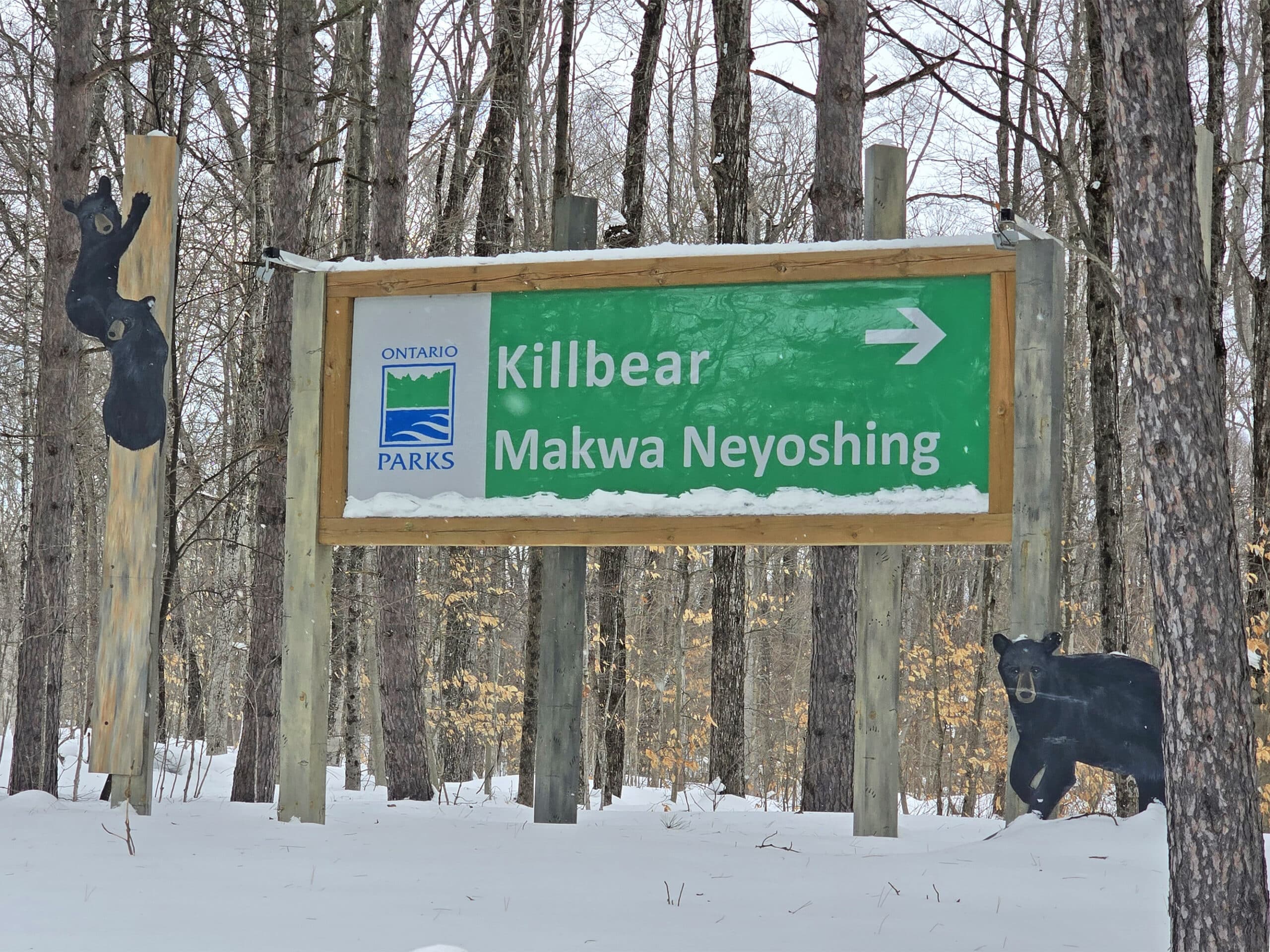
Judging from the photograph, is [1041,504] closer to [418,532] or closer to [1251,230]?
[418,532]

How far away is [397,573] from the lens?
9.50 metres

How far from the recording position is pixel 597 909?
3.98 m

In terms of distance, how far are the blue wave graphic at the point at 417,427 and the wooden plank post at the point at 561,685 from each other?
0.83m

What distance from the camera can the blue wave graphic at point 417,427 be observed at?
6027mm

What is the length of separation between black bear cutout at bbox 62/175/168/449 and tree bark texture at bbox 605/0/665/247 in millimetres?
5849

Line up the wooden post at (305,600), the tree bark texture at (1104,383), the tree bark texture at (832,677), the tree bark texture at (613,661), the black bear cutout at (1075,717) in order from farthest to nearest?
Result: the tree bark texture at (613,661) → the tree bark texture at (1104,383) → the tree bark texture at (832,677) → the wooden post at (305,600) → the black bear cutout at (1075,717)

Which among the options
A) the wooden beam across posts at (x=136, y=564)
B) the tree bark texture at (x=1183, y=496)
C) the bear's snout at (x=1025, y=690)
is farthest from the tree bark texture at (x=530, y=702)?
the tree bark texture at (x=1183, y=496)

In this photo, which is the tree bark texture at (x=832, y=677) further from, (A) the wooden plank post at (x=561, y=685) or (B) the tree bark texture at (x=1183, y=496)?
(B) the tree bark texture at (x=1183, y=496)

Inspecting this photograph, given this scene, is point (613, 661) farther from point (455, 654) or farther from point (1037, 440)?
point (1037, 440)

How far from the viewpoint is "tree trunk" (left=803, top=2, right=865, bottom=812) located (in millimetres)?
7992

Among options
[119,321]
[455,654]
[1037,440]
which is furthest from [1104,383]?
[455,654]

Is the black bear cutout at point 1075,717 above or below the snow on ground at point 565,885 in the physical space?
above

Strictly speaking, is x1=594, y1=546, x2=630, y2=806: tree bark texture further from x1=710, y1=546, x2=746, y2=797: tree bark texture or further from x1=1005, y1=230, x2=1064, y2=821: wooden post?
x1=1005, y1=230, x2=1064, y2=821: wooden post

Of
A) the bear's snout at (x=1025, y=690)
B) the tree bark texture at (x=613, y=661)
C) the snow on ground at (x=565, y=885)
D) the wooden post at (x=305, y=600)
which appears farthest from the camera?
the tree bark texture at (x=613, y=661)
